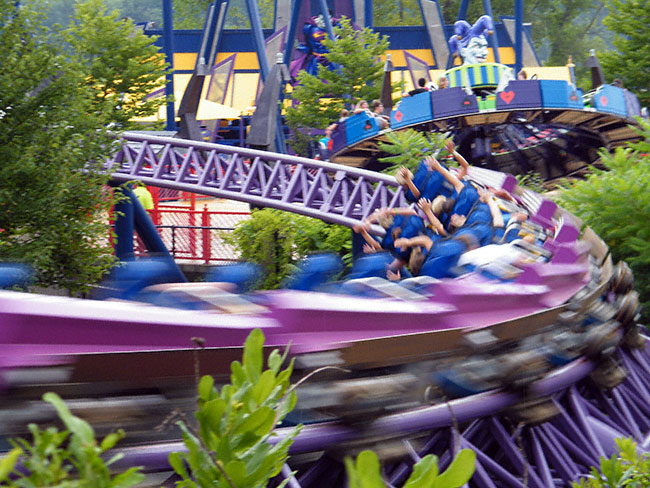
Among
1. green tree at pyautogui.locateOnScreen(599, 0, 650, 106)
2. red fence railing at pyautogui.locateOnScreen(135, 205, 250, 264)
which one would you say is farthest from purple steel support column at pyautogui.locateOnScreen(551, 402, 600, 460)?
green tree at pyautogui.locateOnScreen(599, 0, 650, 106)

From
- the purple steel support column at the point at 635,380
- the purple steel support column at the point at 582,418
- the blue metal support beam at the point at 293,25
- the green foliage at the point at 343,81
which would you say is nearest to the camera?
the purple steel support column at the point at 582,418

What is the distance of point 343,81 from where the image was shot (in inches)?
992

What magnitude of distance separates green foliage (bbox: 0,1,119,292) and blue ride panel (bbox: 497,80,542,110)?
9.67 meters

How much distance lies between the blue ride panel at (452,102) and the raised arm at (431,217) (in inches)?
443

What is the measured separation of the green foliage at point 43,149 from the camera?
997 centimetres

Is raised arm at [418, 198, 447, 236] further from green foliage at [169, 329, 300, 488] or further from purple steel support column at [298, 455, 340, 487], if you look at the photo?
green foliage at [169, 329, 300, 488]

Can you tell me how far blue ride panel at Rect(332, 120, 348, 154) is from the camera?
18.7 m

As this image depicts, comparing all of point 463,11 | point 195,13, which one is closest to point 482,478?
point 463,11

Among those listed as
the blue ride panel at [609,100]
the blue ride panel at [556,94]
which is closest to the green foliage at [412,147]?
the blue ride panel at [556,94]

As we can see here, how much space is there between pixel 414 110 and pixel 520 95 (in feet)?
7.61

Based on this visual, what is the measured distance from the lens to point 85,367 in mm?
2570

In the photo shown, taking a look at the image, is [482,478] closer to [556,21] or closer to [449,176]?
[449,176]

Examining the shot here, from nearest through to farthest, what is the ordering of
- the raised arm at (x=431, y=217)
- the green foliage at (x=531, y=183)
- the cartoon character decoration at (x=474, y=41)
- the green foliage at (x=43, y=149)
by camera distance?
1. the raised arm at (x=431, y=217)
2. the green foliage at (x=43, y=149)
3. the green foliage at (x=531, y=183)
4. the cartoon character decoration at (x=474, y=41)

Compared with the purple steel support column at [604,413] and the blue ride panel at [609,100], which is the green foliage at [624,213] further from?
the blue ride panel at [609,100]
